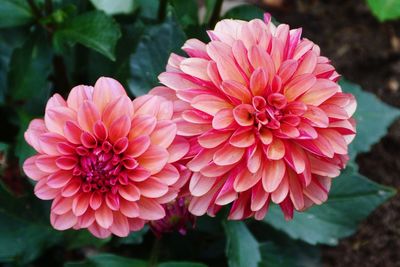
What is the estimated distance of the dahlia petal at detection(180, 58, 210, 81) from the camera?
2.24 feet

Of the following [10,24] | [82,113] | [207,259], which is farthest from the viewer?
[207,259]

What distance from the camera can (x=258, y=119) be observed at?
69 cm

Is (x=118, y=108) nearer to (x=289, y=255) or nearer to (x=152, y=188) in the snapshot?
(x=152, y=188)

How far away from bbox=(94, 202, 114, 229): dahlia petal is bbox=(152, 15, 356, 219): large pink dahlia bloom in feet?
0.29

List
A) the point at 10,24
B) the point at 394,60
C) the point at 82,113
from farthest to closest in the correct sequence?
the point at 394,60 → the point at 10,24 → the point at 82,113

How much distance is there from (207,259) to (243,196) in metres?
0.48

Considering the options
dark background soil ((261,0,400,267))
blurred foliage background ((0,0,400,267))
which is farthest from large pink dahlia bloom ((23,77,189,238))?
dark background soil ((261,0,400,267))

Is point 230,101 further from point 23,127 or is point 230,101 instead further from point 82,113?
point 23,127

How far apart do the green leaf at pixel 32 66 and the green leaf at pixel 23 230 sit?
0.18 m

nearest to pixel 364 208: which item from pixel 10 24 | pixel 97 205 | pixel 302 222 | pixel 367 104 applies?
pixel 302 222

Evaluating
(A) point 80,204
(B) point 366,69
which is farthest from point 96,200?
(B) point 366,69

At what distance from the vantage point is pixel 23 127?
3.49 feet

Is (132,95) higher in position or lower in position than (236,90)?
lower

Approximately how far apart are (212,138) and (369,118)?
22.4 inches
